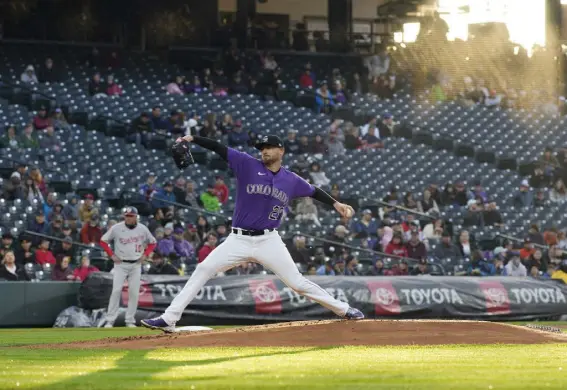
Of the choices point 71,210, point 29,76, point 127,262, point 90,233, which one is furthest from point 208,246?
point 29,76

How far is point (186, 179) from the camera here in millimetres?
25484

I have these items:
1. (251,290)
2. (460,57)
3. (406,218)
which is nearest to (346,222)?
(406,218)

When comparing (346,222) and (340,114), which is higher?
(340,114)

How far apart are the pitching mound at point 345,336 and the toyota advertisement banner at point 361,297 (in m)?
7.11

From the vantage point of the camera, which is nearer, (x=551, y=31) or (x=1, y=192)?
(x=1, y=192)

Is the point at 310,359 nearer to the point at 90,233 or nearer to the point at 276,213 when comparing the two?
the point at 276,213

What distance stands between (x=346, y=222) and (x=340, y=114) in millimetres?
8030

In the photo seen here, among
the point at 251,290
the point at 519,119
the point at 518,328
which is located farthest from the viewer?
the point at 519,119

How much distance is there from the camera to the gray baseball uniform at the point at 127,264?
1686 cm

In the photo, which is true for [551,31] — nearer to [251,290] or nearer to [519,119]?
[519,119]

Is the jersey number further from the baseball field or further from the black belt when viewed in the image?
the baseball field

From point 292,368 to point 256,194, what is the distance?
→ 334cm

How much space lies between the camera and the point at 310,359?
8.59 metres

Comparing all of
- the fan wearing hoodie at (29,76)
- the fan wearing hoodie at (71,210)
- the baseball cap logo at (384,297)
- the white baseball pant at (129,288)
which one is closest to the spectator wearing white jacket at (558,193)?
the baseball cap logo at (384,297)
